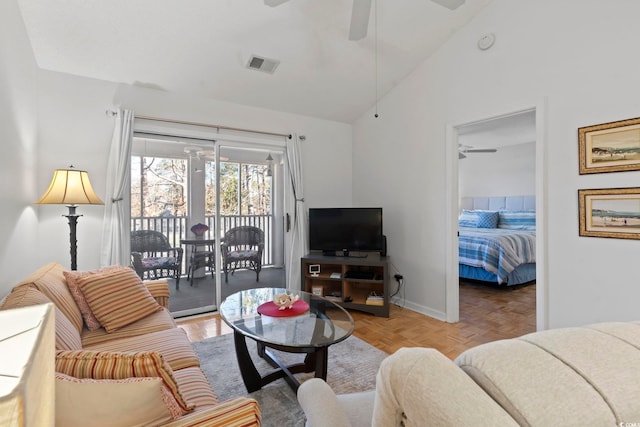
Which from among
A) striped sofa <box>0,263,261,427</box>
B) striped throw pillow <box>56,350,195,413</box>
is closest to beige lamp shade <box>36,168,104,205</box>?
striped sofa <box>0,263,261,427</box>

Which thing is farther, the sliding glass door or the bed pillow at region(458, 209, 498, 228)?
the bed pillow at region(458, 209, 498, 228)

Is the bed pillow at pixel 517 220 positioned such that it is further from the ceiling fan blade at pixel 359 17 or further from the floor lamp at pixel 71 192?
the floor lamp at pixel 71 192

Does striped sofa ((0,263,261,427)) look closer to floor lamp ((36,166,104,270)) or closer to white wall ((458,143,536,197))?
floor lamp ((36,166,104,270))

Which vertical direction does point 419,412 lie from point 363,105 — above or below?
below

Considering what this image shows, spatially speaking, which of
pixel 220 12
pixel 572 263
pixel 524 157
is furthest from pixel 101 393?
pixel 524 157

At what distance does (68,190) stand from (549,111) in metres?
3.93

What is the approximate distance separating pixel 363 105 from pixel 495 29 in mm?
1672

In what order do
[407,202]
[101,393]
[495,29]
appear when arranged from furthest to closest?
1. [407,202]
2. [495,29]
3. [101,393]

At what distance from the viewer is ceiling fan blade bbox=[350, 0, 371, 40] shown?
6.45ft

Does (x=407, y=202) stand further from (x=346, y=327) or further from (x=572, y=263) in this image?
(x=346, y=327)

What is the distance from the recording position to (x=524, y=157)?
19.8ft

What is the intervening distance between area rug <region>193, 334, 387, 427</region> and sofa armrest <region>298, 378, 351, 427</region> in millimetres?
824

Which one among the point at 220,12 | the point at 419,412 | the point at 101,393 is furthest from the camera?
the point at 220,12

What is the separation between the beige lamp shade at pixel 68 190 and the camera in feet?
7.75
